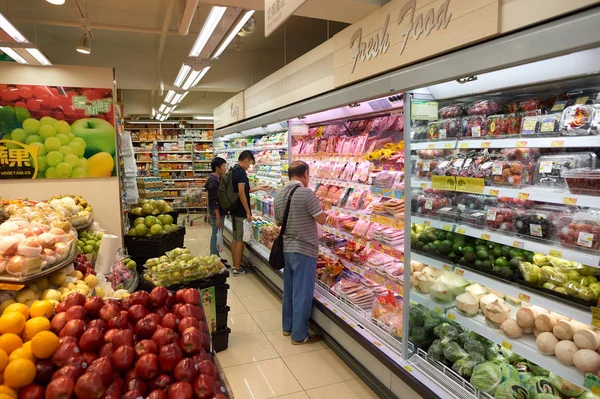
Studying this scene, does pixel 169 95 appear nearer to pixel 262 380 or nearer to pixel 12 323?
pixel 262 380

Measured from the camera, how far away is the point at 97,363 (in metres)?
1.51

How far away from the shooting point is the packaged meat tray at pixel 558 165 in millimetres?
2166

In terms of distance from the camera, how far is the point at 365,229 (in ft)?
13.1

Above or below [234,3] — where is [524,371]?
below

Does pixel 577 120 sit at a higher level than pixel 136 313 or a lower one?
higher

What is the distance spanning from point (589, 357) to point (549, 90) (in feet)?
4.97

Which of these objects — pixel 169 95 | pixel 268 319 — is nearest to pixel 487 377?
pixel 268 319

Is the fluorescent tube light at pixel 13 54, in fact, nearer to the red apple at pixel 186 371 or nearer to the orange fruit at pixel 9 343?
the orange fruit at pixel 9 343

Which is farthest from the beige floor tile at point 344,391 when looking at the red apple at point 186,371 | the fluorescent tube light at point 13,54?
the fluorescent tube light at point 13,54

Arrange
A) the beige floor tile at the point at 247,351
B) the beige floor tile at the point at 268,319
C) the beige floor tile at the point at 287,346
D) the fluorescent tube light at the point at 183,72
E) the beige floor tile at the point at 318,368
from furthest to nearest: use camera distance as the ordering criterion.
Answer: the fluorescent tube light at the point at 183,72 → the beige floor tile at the point at 268,319 → the beige floor tile at the point at 287,346 → the beige floor tile at the point at 247,351 → the beige floor tile at the point at 318,368

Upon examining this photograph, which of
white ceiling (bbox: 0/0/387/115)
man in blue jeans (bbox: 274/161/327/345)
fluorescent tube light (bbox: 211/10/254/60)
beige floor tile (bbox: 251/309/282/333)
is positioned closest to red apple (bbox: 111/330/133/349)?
man in blue jeans (bbox: 274/161/327/345)

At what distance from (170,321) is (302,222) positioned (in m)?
2.36

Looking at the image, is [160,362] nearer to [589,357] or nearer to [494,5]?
[589,357]

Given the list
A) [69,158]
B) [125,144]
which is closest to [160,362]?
[69,158]
